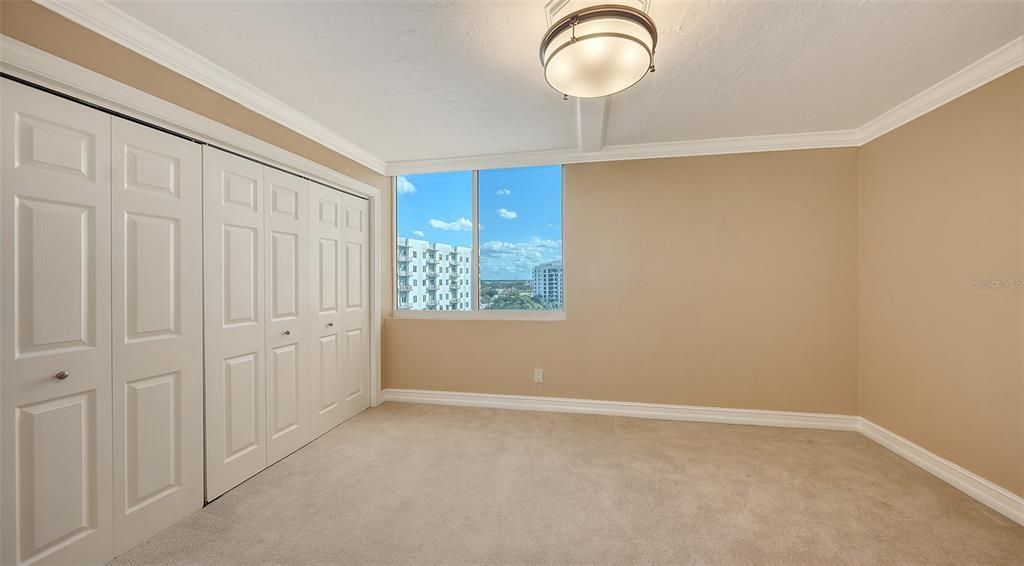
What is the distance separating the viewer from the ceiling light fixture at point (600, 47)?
5.01 ft

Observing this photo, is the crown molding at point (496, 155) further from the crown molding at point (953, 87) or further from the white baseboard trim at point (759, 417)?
the white baseboard trim at point (759, 417)

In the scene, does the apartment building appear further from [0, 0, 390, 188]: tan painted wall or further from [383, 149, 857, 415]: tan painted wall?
[0, 0, 390, 188]: tan painted wall

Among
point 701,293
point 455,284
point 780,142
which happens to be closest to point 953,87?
point 780,142

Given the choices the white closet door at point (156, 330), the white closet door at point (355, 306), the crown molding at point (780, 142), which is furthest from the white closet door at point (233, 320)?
the crown molding at point (780, 142)

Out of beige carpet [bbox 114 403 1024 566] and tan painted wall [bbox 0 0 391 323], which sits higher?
tan painted wall [bbox 0 0 391 323]

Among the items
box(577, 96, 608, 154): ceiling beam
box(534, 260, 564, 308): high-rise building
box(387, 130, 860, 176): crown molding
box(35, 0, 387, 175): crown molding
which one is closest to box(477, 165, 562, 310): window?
box(534, 260, 564, 308): high-rise building

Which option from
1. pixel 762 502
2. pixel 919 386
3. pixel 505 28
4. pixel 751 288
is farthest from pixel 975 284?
pixel 505 28

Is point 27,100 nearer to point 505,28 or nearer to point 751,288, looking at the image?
point 505,28

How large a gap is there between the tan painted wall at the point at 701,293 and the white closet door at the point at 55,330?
2.49 m

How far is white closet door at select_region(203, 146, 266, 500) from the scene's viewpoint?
6.95 ft

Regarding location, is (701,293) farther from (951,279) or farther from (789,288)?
(951,279)

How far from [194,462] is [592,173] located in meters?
3.49

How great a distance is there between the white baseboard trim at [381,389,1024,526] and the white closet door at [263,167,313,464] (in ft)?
3.90

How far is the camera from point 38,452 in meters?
1.47
